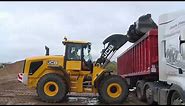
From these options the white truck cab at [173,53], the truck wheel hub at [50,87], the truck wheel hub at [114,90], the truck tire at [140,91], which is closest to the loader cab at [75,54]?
the truck wheel hub at [50,87]

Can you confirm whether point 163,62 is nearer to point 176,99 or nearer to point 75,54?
point 176,99

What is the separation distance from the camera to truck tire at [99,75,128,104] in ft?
48.4

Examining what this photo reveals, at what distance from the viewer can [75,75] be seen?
610 inches

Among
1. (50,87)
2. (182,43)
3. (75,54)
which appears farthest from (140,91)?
(182,43)

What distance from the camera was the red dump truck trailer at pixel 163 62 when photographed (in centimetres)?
1116

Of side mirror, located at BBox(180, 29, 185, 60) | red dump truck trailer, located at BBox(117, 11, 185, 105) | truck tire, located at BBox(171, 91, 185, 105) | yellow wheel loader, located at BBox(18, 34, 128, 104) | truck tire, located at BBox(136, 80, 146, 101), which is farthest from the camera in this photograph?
truck tire, located at BBox(136, 80, 146, 101)

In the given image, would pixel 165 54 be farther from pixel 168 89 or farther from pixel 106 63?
pixel 106 63

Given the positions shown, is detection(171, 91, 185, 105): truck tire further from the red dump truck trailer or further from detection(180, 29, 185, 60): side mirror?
detection(180, 29, 185, 60): side mirror

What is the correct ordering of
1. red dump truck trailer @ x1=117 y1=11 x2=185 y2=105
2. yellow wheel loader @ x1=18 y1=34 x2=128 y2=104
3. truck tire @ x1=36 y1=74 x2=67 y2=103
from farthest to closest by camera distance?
yellow wheel loader @ x1=18 y1=34 x2=128 y2=104 < truck tire @ x1=36 y1=74 x2=67 y2=103 < red dump truck trailer @ x1=117 y1=11 x2=185 y2=105

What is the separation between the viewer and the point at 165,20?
13055 mm

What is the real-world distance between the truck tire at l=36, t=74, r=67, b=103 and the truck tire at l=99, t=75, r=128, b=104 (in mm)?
1434

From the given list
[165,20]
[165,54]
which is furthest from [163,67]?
[165,20]

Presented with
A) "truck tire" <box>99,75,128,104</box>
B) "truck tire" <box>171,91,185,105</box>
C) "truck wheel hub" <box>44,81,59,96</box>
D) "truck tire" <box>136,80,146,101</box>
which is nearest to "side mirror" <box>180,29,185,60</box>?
"truck tire" <box>171,91,185,105</box>

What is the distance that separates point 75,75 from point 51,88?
116 cm
